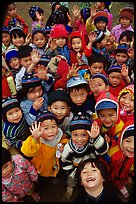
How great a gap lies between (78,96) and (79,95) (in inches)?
0.7

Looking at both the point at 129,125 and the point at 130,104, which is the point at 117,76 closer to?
the point at 130,104

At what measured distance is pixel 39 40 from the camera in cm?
452

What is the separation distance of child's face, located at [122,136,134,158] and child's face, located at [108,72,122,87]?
1175 millimetres

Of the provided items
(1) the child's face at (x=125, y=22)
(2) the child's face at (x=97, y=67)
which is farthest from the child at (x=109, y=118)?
(1) the child's face at (x=125, y=22)

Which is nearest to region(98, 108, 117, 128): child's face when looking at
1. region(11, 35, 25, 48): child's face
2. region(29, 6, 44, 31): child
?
region(11, 35, 25, 48): child's face

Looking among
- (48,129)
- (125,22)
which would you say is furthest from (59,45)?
(48,129)

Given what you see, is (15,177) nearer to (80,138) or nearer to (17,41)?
(80,138)

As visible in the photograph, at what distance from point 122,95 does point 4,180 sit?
4.97 ft

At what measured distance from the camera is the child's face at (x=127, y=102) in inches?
125

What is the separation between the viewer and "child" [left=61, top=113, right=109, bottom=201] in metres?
2.63

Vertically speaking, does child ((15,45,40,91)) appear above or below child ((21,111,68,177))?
above

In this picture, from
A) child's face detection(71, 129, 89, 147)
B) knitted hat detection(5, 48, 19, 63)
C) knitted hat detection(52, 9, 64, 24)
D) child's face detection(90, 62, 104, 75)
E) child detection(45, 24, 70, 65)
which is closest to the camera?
child's face detection(71, 129, 89, 147)

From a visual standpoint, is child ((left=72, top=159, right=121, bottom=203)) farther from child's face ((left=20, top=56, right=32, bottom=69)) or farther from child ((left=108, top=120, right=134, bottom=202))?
child's face ((left=20, top=56, right=32, bottom=69))

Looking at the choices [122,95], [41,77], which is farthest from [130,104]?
[41,77]
